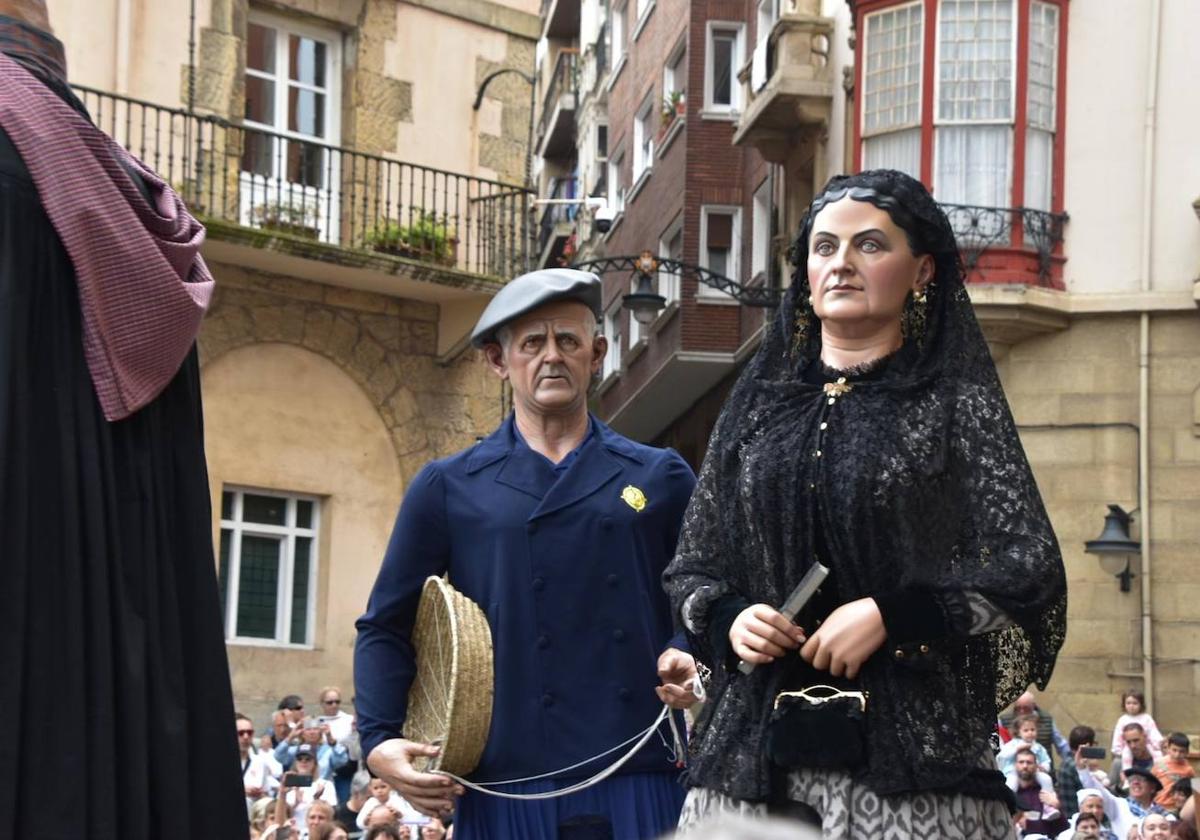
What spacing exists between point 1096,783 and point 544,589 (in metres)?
11.2

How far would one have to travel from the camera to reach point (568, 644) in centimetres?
568

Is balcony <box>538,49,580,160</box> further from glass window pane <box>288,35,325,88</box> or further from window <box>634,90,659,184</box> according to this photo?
glass window pane <box>288,35,325,88</box>

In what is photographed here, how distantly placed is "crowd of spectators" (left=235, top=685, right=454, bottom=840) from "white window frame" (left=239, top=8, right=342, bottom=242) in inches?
244

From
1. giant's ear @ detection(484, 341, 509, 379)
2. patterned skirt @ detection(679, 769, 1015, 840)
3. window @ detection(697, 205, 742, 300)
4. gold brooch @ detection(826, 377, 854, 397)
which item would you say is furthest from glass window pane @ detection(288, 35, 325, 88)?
patterned skirt @ detection(679, 769, 1015, 840)

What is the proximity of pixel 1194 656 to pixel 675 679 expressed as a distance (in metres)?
18.0

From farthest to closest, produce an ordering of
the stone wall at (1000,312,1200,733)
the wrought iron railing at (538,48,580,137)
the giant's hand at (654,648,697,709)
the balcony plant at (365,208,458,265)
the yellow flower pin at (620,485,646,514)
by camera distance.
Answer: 1. the wrought iron railing at (538,48,580,137)
2. the balcony plant at (365,208,458,265)
3. the stone wall at (1000,312,1200,733)
4. the yellow flower pin at (620,485,646,514)
5. the giant's hand at (654,648,697,709)

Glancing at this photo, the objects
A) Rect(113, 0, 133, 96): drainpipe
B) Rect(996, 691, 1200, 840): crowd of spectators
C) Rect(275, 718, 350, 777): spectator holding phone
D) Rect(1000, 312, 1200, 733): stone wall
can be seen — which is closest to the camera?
Rect(996, 691, 1200, 840): crowd of spectators

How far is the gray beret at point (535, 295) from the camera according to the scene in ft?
19.3

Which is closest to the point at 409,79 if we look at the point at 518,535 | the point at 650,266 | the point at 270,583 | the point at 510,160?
the point at 510,160

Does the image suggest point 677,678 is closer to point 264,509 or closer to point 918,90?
point 264,509

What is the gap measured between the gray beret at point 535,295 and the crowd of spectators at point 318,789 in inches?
287

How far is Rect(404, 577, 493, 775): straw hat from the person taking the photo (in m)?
5.50

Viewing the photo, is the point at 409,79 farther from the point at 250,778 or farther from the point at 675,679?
the point at 675,679

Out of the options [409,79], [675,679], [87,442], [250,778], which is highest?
[409,79]
